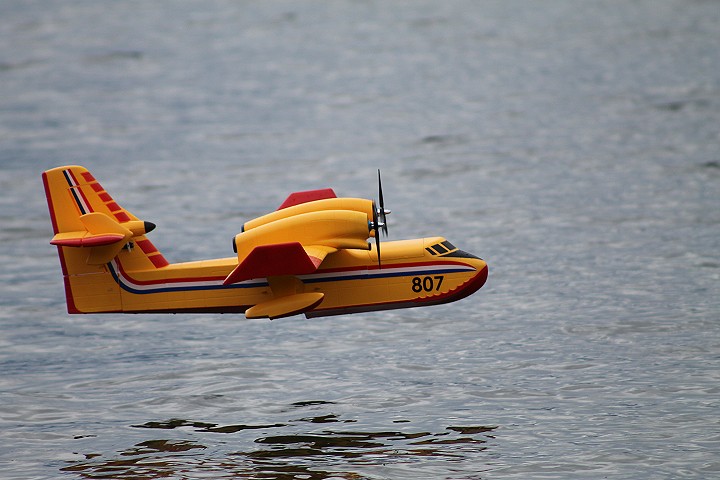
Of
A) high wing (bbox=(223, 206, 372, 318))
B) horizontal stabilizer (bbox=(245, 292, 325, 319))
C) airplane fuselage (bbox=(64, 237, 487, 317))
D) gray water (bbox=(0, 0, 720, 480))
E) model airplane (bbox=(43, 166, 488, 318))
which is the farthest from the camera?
gray water (bbox=(0, 0, 720, 480))

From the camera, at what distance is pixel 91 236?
41375 millimetres

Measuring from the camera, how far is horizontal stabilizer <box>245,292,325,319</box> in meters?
39.9

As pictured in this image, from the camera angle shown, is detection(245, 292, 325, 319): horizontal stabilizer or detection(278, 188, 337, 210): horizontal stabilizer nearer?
detection(245, 292, 325, 319): horizontal stabilizer

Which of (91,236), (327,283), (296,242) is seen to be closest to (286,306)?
(327,283)

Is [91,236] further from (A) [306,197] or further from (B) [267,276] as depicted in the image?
(A) [306,197]

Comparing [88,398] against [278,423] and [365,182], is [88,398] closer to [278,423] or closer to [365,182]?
[278,423]

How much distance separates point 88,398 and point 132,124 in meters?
61.1

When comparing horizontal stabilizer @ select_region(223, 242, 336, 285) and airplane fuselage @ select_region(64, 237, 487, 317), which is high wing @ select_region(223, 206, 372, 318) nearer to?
horizontal stabilizer @ select_region(223, 242, 336, 285)

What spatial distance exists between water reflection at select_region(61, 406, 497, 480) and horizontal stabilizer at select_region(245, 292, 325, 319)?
4.94 m

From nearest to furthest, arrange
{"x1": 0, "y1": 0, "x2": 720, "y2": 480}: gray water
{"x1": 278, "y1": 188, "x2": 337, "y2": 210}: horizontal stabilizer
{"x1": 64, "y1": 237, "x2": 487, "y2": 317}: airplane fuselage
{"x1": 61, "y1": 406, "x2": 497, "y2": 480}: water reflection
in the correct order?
{"x1": 61, "y1": 406, "x2": 497, "y2": 480}: water reflection
{"x1": 64, "y1": 237, "x2": 487, "y2": 317}: airplane fuselage
{"x1": 0, "y1": 0, "x2": 720, "y2": 480}: gray water
{"x1": 278, "y1": 188, "x2": 337, "y2": 210}: horizontal stabilizer

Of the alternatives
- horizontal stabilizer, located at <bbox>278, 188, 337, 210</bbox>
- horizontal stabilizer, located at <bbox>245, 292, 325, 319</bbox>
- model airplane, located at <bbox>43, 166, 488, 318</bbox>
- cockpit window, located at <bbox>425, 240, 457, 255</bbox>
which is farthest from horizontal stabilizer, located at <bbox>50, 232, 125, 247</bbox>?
cockpit window, located at <bbox>425, 240, 457, 255</bbox>

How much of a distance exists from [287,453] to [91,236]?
1028 cm

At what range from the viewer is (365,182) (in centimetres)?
8925

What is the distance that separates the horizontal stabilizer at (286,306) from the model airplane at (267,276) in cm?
3
